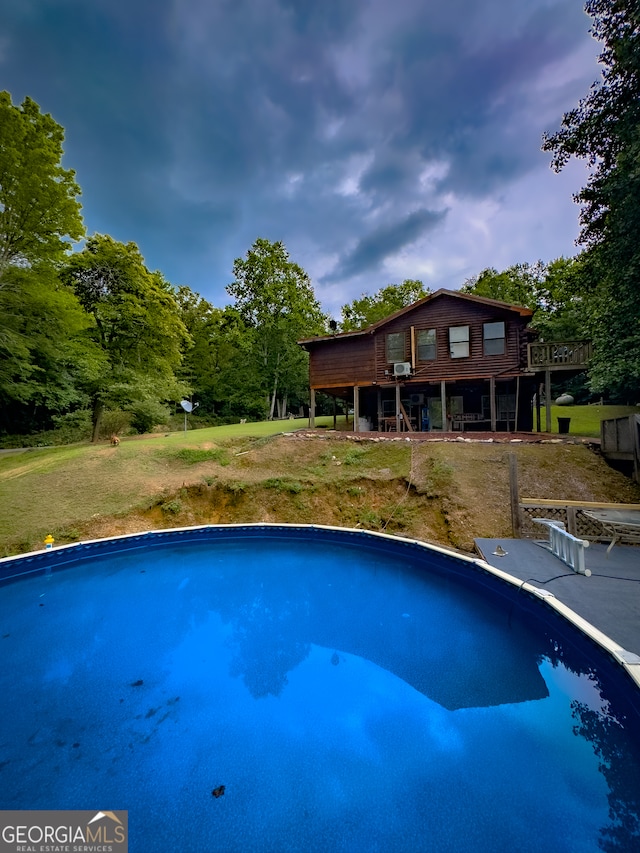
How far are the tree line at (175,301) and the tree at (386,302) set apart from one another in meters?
6.89

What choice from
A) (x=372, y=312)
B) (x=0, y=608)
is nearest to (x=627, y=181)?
(x=0, y=608)

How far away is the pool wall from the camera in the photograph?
15.1ft

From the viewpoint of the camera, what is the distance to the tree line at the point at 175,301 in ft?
34.2

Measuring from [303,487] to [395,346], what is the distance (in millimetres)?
10676

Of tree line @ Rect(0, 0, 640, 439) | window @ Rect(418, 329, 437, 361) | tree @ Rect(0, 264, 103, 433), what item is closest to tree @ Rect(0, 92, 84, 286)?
tree line @ Rect(0, 0, 640, 439)

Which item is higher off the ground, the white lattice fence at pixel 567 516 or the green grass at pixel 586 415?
the green grass at pixel 586 415

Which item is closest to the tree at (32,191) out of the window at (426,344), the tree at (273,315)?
the window at (426,344)

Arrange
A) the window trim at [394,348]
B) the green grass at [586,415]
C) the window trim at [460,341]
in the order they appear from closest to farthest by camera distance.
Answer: the window trim at [460,341]
the window trim at [394,348]
the green grass at [586,415]

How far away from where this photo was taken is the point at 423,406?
2147 centimetres

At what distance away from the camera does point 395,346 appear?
19.1 meters

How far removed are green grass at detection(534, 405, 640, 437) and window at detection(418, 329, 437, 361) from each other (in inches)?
356

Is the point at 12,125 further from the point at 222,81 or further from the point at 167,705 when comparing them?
the point at 167,705

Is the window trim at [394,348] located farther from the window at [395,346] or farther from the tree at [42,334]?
the tree at [42,334]

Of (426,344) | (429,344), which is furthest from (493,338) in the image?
(426,344)
